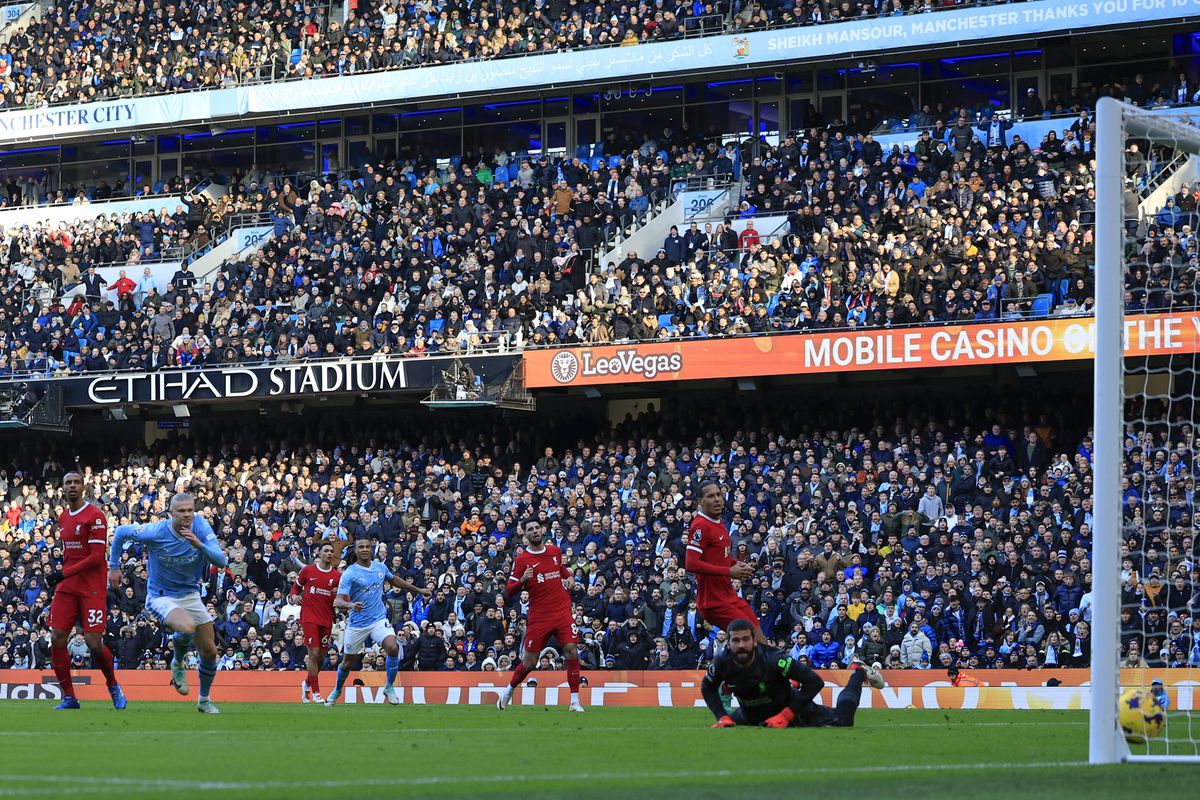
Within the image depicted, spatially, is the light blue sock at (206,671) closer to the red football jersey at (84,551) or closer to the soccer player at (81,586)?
the soccer player at (81,586)

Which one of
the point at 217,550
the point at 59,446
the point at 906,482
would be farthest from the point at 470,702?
the point at 59,446

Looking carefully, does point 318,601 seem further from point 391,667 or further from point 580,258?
point 580,258

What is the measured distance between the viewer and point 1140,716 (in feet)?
41.7

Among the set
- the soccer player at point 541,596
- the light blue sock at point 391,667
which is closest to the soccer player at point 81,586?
the soccer player at point 541,596

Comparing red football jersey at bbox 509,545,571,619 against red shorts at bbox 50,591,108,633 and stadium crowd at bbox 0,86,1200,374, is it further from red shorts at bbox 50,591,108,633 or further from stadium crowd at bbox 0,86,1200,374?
stadium crowd at bbox 0,86,1200,374

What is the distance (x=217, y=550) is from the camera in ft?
57.6

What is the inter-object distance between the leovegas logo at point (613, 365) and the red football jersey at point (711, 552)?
17131 mm

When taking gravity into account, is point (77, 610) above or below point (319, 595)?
above

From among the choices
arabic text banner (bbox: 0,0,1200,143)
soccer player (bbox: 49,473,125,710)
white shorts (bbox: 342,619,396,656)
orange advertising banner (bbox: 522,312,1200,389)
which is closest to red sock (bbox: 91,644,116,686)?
soccer player (bbox: 49,473,125,710)

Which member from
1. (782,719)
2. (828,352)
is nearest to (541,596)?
(782,719)

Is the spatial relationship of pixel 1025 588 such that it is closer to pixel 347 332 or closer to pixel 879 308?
pixel 879 308

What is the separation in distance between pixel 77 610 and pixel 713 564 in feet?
22.0

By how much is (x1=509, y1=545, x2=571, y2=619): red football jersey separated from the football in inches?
→ 362

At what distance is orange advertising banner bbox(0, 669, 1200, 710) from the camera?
79.2 ft
